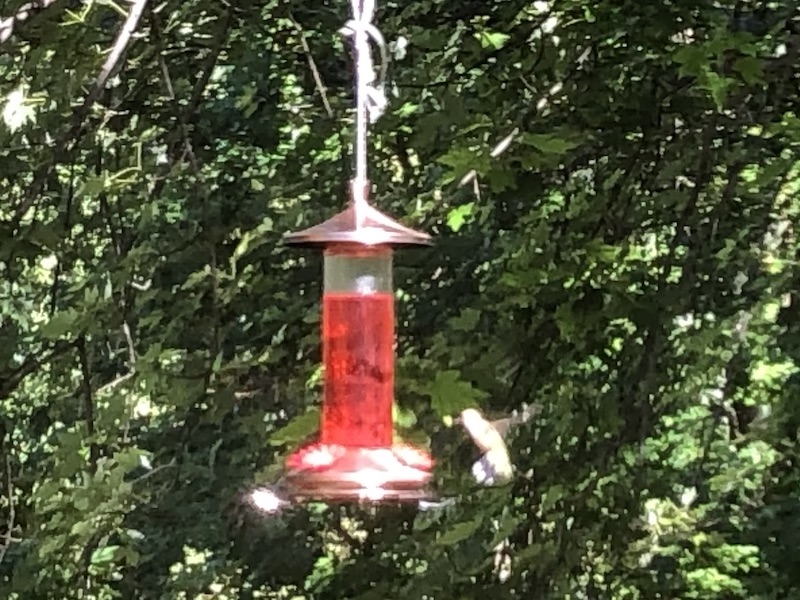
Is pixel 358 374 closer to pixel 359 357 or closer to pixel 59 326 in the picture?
pixel 359 357

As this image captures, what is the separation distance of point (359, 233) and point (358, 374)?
28cm

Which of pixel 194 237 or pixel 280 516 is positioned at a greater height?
pixel 194 237

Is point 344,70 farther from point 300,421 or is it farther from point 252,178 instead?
point 300,421

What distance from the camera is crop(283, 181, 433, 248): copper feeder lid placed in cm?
132

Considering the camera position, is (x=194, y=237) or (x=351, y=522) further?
(x=351, y=522)

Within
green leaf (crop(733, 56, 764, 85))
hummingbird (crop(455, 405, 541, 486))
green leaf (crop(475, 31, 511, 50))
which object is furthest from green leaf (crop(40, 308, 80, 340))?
green leaf (crop(733, 56, 764, 85))

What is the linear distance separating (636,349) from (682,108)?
0.36m

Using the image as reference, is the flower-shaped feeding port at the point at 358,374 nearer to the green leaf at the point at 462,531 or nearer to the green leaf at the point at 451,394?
the green leaf at the point at 451,394

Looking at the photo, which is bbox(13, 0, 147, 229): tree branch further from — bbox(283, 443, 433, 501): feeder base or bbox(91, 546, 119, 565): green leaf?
bbox(91, 546, 119, 565): green leaf

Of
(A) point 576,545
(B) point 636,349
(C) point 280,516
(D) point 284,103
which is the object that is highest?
(D) point 284,103

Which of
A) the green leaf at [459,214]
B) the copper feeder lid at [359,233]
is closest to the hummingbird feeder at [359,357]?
the copper feeder lid at [359,233]

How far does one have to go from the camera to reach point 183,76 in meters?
2.65

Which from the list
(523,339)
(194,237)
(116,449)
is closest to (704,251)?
(523,339)

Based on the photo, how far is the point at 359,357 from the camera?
158 centimetres
